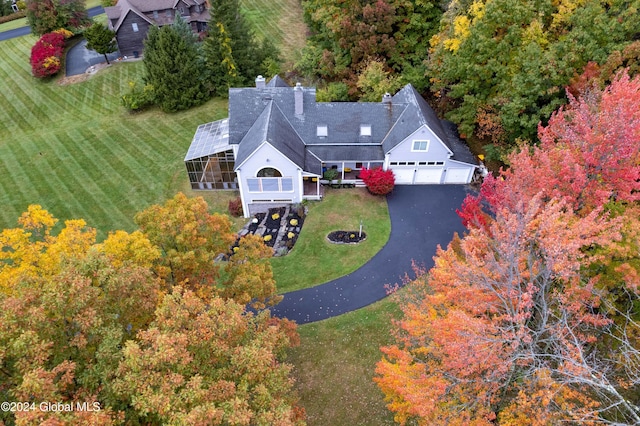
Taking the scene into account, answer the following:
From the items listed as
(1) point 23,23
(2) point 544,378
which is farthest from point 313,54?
(1) point 23,23

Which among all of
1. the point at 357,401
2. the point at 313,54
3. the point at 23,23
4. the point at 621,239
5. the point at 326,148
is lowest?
the point at 357,401

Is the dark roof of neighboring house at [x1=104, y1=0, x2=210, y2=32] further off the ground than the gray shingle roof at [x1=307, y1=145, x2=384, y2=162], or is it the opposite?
the dark roof of neighboring house at [x1=104, y1=0, x2=210, y2=32]

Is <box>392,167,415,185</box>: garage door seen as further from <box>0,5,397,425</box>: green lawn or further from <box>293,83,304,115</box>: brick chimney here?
<box>293,83,304,115</box>: brick chimney

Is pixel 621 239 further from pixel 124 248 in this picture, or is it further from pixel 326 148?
pixel 326 148

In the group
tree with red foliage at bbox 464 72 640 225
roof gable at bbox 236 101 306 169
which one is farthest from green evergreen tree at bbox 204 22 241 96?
tree with red foliage at bbox 464 72 640 225

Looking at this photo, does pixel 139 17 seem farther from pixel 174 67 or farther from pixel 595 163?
pixel 595 163

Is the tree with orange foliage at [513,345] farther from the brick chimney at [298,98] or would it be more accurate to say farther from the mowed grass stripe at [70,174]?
the mowed grass stripe at [70,174]

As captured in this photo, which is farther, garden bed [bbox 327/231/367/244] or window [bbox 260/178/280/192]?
window [bbox 260/178/280/192]
